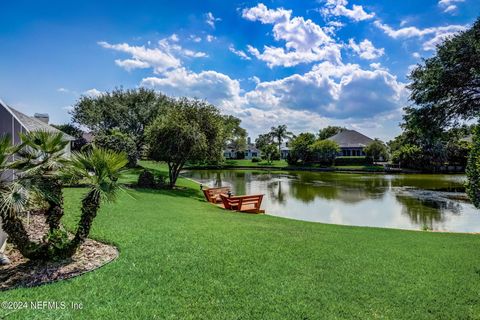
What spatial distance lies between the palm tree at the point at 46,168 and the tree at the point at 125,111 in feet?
104

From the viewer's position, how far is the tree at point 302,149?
2144 inches

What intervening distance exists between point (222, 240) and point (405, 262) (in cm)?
375

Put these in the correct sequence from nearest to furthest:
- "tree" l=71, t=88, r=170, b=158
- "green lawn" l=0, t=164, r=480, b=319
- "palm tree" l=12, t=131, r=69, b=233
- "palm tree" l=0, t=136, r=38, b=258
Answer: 1. "green lawn" l=0, t=164, r=480, b=319
2. "palm tree" l=0, t=136, r=38, b=258
3. "palm tree" l=12, t=131, r=69, b=233
4. "tree" l=71, t=88, r=170, b=158

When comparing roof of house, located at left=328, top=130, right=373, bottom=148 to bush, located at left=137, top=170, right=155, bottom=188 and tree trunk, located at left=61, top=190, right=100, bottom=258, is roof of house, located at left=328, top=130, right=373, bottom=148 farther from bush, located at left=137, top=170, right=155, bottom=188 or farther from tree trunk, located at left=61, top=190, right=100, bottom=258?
tree trunk, located at left=61, top=190, right=100, bottom=258

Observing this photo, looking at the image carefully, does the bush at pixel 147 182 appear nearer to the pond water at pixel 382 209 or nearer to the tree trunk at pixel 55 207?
the pond water at pixel 382 209

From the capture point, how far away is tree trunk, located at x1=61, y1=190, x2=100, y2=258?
197 inches

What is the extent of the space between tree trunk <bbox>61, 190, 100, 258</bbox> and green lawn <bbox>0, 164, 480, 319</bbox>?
73 cm

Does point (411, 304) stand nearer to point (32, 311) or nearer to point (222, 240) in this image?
point (222, 240)

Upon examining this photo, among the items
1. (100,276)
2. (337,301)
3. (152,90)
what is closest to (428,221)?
(337,301)

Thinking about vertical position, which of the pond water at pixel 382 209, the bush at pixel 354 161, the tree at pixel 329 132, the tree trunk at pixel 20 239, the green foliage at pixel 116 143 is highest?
the tree at pixel 329 132

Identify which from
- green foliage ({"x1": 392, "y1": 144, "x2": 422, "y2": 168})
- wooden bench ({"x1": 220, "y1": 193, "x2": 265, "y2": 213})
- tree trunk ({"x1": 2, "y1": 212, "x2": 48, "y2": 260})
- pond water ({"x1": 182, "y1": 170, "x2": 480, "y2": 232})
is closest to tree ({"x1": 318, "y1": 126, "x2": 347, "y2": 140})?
green foliage ({"x1": 392, "y1": 144, "x2": 422, "y2": 168})

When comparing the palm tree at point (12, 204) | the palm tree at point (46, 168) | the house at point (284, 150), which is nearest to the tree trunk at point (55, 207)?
the palm tree at point (46, 168)

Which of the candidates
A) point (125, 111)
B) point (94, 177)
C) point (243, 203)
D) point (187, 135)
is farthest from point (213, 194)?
point (125, 111)

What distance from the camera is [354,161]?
5344 centimetres
